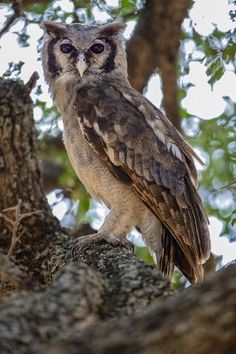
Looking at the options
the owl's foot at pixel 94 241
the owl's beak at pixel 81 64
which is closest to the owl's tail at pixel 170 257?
the owl's foot at pixel 94 241

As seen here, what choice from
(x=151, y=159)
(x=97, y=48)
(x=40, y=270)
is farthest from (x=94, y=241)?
(x=97, y=48)

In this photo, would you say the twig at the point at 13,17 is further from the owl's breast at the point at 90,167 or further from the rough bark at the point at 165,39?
the rough bark at the point at 165,39

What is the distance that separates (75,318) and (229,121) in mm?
3543

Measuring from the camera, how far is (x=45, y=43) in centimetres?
502

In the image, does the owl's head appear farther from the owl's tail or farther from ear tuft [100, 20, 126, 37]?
the owl's tail

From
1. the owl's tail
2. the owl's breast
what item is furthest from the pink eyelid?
the owl's tail

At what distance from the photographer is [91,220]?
5547 millimetres

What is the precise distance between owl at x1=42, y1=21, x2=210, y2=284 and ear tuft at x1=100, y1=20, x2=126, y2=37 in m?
0.47

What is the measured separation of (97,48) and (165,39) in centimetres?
50

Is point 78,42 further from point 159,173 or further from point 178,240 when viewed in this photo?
point 178,240

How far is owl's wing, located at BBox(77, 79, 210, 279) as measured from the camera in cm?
412

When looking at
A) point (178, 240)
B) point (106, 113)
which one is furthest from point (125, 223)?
point (106, 113)

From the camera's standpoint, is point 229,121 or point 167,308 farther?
point 229,121

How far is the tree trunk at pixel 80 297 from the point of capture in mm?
1572
